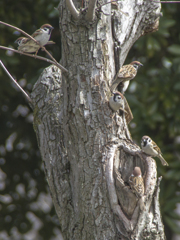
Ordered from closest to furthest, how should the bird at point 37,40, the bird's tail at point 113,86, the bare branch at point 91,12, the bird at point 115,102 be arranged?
the bare branch at point 91,12
the bird at point 115,102
the bird's tail at point 113,86
the bird at point 37,40

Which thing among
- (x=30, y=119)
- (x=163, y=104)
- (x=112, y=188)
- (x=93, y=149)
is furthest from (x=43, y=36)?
(x=30, y=119)

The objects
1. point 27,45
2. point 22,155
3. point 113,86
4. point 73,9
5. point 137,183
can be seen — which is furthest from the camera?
point 22,155

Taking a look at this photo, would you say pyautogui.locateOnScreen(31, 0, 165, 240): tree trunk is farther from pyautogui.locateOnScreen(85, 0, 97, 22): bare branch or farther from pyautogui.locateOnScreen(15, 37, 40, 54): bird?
pyautogui.locateOnScreen(15, 37, 40, 54): bird

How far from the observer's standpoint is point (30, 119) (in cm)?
445

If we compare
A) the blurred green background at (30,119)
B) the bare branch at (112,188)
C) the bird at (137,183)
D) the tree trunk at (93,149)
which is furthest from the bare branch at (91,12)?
the blurred green background at (30,119)

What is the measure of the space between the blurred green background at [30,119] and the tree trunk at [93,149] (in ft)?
4.05

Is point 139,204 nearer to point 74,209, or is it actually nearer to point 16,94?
point 74,209

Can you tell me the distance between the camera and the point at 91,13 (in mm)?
2402

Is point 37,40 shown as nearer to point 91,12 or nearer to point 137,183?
point 91,12

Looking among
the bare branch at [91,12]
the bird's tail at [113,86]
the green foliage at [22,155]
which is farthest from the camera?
the green foliage at [22,155]

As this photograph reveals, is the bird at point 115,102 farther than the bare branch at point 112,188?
Yes

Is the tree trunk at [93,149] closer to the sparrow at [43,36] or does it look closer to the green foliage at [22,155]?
the sparrow at [43,36]

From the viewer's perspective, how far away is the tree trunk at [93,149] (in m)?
2.24

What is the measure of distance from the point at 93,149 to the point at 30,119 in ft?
7.23
